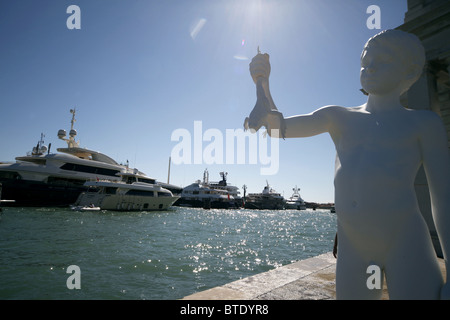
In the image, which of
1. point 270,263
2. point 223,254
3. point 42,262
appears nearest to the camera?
point 42,262

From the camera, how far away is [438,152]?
4.42 ft

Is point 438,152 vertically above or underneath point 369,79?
underneath

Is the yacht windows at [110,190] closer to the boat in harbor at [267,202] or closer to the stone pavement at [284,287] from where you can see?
the stone pavement at [284,287]

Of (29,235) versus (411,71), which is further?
(29,235)

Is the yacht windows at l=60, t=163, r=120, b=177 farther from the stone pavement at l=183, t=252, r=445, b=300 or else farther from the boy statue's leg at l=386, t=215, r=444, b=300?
the boy statue's leg at l=386, t=215, r=444, b=300

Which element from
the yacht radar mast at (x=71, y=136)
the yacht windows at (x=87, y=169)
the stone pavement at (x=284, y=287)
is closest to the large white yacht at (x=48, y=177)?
the yacht windows at (x=87, y=169)

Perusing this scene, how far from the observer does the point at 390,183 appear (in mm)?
1304

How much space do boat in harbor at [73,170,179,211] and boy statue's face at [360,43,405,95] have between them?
2693 centimetres

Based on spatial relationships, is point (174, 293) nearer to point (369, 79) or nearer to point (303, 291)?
point (303, 291)

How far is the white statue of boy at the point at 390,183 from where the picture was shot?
1.26 metres

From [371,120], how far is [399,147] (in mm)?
237

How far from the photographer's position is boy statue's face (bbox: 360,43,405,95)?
4.70 feet

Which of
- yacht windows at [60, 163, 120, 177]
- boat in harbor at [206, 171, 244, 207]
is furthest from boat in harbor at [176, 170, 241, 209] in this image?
yacht windows at [60, 163, 120, 177]
